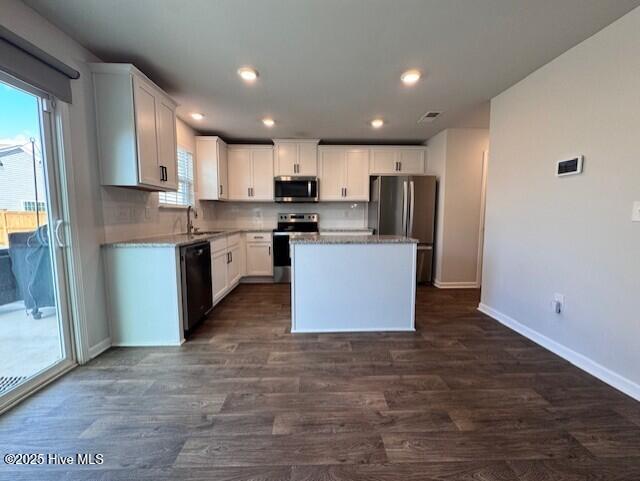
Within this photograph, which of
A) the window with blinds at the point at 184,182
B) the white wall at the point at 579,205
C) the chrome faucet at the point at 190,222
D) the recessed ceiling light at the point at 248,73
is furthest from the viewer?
the chrome faucet at the point at 190,222

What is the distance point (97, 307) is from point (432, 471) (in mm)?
2635

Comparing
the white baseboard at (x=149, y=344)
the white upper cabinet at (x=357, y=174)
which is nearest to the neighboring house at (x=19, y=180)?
the white baseboard at (x=149, y=344)

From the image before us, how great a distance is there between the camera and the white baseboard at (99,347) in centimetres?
214

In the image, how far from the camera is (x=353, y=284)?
264 cm

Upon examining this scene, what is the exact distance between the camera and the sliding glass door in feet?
5.40

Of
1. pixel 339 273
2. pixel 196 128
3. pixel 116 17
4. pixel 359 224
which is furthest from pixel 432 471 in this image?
pixel 196 128

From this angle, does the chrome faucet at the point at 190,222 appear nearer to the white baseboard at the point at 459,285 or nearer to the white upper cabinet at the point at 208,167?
the white upper cabinet at the point at 208,167

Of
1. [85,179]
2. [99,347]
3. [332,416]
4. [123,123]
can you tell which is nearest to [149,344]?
[99,347]

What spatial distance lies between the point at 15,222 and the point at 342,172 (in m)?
3.93

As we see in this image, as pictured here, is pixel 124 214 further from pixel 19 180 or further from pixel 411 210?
pixel 411 210

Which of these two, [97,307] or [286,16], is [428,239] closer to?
[286,16]

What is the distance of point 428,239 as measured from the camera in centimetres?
427

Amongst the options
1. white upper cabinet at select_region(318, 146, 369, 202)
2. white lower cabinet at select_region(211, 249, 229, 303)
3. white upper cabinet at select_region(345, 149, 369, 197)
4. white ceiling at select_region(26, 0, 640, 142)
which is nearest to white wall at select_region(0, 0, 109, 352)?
white ceiling at select_region(26, 0, 640, 142)

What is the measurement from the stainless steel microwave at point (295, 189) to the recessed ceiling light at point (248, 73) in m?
2.10
